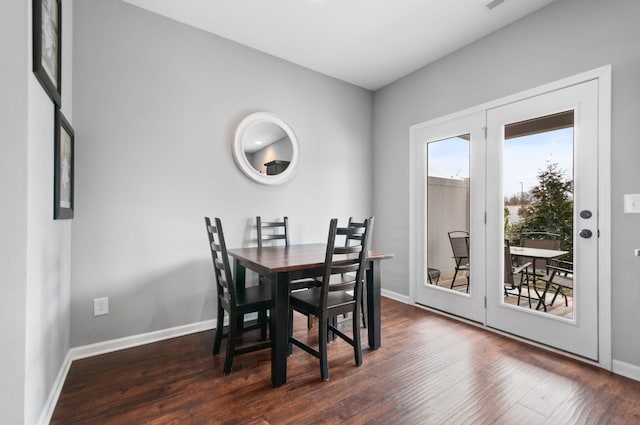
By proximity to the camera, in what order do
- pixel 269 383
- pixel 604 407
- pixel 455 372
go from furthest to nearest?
pixel 455 372
pixel 269 383
pixel 604 407

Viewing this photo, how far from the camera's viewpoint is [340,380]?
1.88 m

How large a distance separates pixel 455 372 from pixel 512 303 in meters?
1.01

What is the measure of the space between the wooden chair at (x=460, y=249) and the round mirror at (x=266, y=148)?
1814 millimetres

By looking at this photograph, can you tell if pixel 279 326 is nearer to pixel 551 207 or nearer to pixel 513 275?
pixel 513 275

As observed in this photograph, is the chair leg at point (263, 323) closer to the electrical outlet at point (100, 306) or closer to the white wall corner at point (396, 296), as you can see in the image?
the electrical outlet at point (100, 306)

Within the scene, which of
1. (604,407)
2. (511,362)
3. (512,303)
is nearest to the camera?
(604,407)

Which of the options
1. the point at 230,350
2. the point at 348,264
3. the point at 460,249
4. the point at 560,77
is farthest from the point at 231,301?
the point at 560,77

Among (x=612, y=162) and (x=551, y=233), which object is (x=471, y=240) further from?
(x=612, y=162)

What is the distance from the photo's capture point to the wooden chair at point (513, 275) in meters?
2.53

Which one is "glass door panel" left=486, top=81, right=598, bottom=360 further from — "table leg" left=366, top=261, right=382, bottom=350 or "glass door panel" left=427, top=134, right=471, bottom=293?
"table leg" left=366, top=261, right=382, bottom=350

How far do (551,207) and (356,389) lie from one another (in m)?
2.04

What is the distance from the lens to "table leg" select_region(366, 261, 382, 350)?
2334 millimetres

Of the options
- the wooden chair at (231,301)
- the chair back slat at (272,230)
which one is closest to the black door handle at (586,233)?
the wooden chair at (231,301)

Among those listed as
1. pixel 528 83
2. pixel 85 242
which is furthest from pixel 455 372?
pixel 85 242
